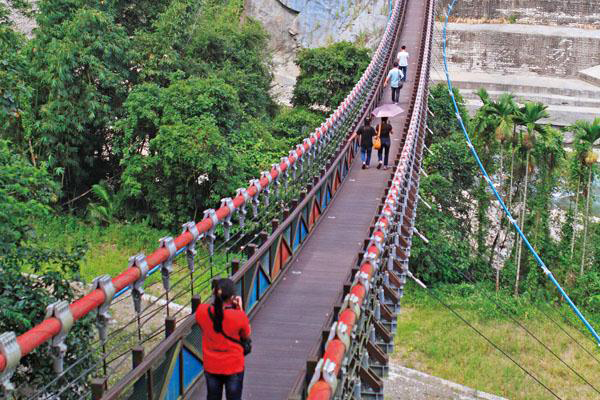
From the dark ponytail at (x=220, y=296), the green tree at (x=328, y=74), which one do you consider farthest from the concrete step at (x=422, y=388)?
the green tree at (x=328, y=74)

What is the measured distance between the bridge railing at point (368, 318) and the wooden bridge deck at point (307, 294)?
0.55 m

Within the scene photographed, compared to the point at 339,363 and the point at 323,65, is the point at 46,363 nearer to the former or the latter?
the point at 339,363

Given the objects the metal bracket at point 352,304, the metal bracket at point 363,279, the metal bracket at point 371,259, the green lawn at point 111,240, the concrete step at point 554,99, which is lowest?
the green lawn at point 111,240

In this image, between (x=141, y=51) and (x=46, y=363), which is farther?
(x=141, y=51)

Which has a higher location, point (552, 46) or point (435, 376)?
point (552, 46)

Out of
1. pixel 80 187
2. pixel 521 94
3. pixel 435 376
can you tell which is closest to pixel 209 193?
pixel 80 187

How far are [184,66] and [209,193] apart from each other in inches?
197

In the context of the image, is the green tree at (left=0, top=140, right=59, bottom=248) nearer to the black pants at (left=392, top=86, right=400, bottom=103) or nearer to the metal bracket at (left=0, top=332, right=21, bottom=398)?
the metal bracket at (left=0, top=332, right=21, bottom=398)

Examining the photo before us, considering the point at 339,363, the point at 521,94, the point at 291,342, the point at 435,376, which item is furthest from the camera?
the point at 521,94

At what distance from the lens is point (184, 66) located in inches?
944

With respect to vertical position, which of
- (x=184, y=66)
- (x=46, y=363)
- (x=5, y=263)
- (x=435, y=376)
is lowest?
(x=435, y=376)

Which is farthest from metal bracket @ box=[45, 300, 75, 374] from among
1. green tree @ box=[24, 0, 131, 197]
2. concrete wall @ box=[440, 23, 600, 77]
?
concrete wall @ box=[440, 23, 600, 77]

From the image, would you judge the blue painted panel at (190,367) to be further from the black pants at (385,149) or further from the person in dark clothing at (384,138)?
the black pants at (385,149)

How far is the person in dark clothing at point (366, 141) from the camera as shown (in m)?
14.3
